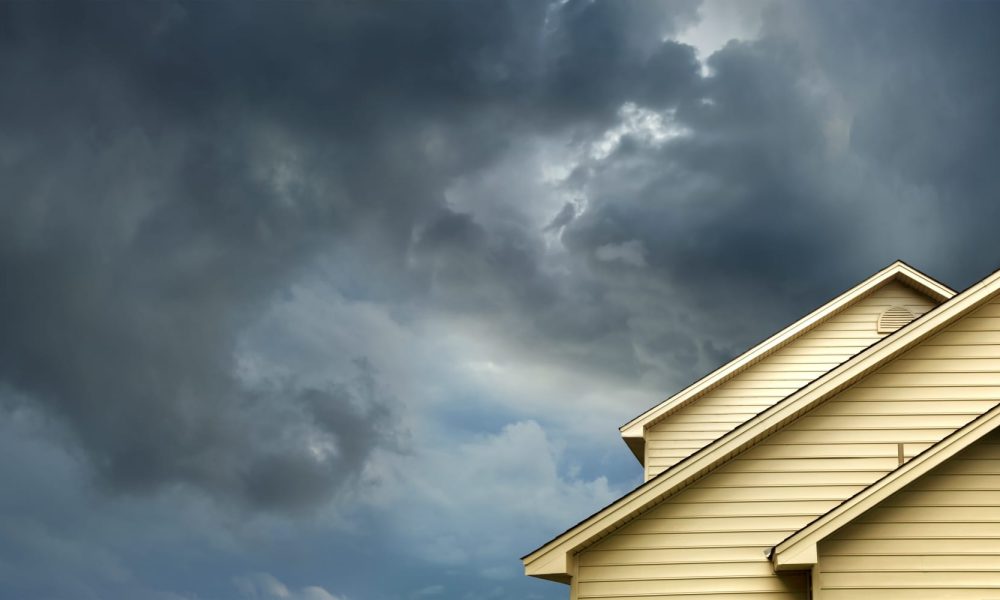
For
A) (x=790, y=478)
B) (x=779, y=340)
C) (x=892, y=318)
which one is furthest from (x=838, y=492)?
(x=892, y=318)

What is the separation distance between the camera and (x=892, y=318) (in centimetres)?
1895

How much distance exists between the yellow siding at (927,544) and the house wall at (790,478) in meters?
1.24

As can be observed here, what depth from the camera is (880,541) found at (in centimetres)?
991

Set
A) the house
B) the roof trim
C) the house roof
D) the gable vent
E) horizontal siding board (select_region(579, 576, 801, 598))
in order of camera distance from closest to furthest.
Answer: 1. the roof trim
2. the house
3. horizontal siding board (select_region(579, 576, 801, 598))
4. the house roof
5. the gable vent

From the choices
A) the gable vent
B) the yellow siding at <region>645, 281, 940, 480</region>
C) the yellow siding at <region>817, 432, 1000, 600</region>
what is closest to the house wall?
the yellow siding at <region>817, 432, 1000, 600</region>

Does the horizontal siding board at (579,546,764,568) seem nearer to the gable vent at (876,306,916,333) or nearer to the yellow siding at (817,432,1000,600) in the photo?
the yellow siding at (817,432,1000,600)

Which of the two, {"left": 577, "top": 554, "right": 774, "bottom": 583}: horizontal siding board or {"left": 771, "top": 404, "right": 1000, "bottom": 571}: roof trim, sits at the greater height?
{"left": 771, "top": 404, "right": 1000, "bottom": 571}: roof trim

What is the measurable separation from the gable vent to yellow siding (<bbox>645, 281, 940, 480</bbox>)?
11 centimetres

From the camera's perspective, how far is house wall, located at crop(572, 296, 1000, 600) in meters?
11.3

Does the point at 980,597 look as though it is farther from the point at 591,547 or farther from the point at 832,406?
the point at 591,547

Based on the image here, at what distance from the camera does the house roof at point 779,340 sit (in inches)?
734

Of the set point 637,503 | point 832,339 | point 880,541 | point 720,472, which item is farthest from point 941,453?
point 832,339

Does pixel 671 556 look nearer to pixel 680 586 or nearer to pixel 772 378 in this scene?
pixel 680 586

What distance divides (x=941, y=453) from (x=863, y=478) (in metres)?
2.20
